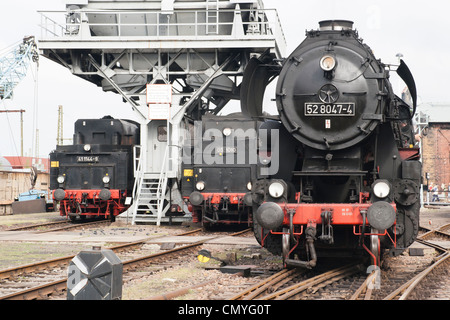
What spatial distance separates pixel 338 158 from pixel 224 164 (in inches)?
313

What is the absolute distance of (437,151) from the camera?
4097cm

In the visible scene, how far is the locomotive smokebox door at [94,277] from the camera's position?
5.00 meters

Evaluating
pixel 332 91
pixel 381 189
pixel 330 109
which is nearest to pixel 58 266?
pixel 330 109

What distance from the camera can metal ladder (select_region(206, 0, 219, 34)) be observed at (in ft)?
59.6

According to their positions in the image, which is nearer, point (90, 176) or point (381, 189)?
point (381, 189)

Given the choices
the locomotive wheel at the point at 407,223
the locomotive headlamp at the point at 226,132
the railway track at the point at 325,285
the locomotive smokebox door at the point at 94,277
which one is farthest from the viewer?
the locomotive headlamp at the point at 226,132

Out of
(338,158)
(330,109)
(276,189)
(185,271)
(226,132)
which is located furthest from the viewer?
(226,132)

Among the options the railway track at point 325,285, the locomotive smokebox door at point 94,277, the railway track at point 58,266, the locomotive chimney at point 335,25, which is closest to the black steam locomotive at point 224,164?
the railway track at point 58,266

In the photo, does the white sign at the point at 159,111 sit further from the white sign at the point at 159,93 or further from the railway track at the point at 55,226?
the railway track at the point at 55,226

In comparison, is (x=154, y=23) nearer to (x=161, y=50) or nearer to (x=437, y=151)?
(x=161, y=50)

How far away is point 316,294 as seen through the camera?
7004 millimetres

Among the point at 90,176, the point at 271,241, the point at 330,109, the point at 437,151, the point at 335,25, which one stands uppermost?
the point at 335,25

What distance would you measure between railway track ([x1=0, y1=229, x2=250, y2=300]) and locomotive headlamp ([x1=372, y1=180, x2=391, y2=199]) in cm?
392

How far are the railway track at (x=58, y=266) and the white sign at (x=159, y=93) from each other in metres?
7.00
